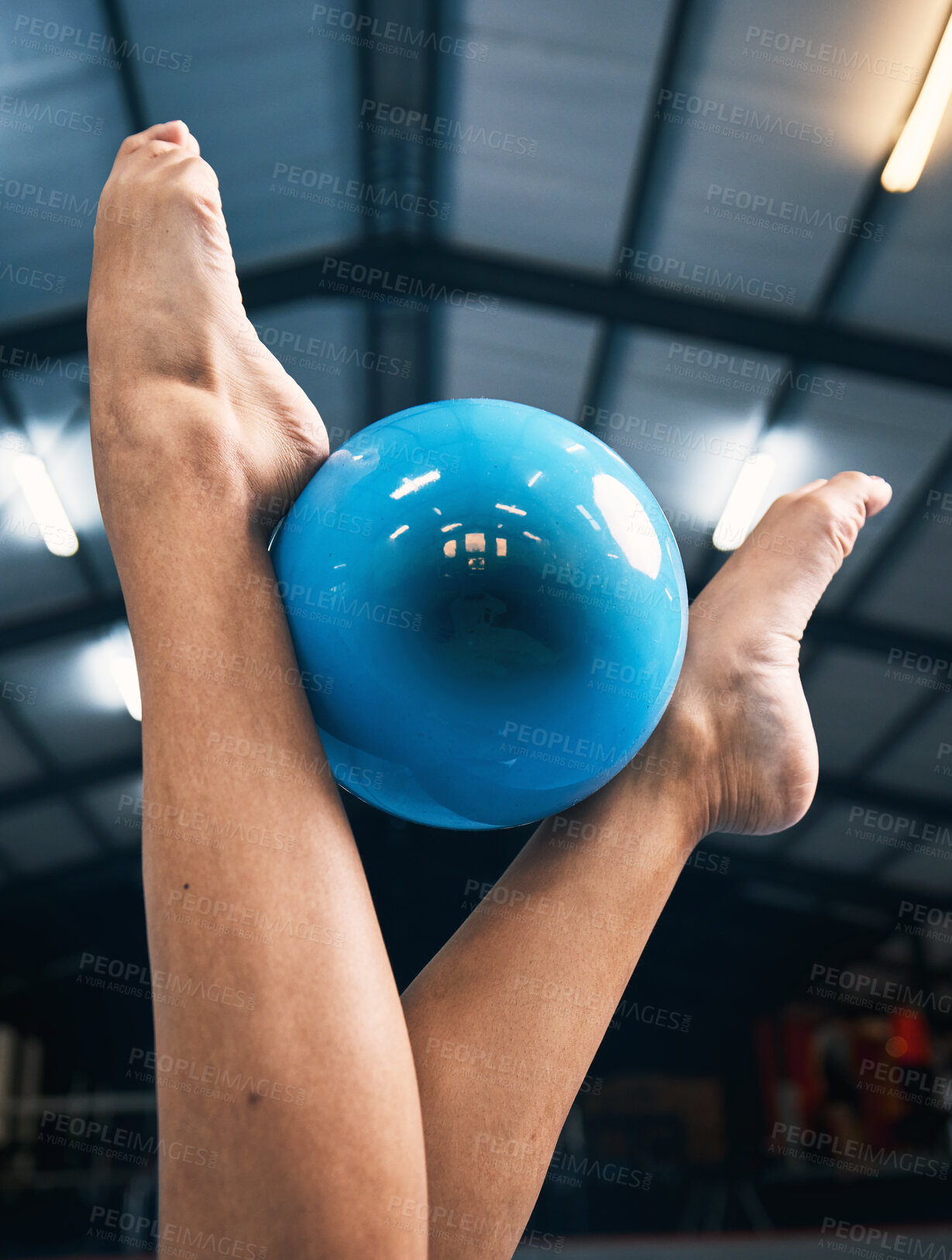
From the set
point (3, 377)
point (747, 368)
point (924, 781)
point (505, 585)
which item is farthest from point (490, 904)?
point (924, 781)

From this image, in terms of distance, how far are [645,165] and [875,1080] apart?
1055 cm

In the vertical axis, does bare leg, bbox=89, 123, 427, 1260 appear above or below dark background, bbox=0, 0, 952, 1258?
above

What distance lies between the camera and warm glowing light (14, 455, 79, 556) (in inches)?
182

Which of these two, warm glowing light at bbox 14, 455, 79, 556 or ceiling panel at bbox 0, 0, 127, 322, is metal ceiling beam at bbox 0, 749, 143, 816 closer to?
warm glowing light at bbox 14, 455, 79, 556

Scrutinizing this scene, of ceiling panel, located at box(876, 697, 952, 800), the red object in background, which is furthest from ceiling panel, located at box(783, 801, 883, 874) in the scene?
the red object in background

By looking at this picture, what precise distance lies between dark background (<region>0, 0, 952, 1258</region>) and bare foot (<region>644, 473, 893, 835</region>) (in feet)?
8.94

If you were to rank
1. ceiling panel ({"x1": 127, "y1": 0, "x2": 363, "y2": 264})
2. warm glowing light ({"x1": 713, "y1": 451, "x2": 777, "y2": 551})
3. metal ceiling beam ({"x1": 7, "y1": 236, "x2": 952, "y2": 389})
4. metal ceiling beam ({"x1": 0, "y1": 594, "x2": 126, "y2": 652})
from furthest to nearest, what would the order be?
metal ceiling beam ({"x1": 0, "y1": 594, "x2": 126, "y2": 652}), warm glowing light ({"x1": 713, "y1": 451, "x2": 777, "y2": 551}), metal ceiling beam ({"x1": 7, "y1": 236, "x2": 952, "y2": 389}), ceiling panel ({"x1": 127, "y1": 0, "x2": 363, "y2": 264})

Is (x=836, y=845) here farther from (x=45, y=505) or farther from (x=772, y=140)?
(x=45, y=505)

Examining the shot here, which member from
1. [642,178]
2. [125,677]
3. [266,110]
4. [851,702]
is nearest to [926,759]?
[851,702]

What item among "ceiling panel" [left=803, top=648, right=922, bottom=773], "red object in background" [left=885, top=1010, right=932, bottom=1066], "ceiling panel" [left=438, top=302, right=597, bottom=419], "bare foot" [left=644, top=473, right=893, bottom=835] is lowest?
"red object in background" [left=885, top=1010, right=932, bottom=1066]

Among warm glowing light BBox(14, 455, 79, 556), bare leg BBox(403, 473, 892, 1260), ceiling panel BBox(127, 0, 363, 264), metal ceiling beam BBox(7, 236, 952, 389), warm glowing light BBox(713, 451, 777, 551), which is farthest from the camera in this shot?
warm glowing light BBox(713, 451, 777, 551)

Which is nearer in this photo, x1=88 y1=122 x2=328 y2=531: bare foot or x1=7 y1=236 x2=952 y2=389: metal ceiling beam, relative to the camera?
x1=88 y1=122 x2=328 y2=531: bare foot

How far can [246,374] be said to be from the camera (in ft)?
2.85

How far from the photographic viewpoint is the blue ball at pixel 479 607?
76 cm
